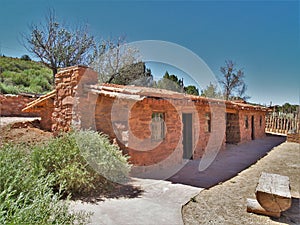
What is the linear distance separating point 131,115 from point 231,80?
2308 cm

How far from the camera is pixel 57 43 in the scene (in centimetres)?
1581

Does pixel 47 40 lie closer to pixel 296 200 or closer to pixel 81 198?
pixel 81 198

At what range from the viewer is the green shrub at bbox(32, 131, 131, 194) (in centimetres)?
494

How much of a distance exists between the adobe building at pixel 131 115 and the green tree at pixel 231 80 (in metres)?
18.1

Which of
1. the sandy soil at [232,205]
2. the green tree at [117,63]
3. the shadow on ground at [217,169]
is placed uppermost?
the green tree at [117,63]

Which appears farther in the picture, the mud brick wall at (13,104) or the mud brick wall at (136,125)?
the mud brick wall at (13,104)

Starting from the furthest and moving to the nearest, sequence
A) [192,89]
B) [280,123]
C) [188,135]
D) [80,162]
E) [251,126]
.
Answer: [192,89], [280,123], [251,126], [188,135], [80,162]

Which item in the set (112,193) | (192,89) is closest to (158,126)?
(112,193)

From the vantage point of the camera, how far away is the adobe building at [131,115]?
22.4 ft

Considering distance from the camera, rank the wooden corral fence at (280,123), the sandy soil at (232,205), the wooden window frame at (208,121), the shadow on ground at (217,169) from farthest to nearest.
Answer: the wooden corral fence at (280,123) < the wooden window frame at (208,121) < the shadow on ground at (217,169) < the sandy soil at (232,205)

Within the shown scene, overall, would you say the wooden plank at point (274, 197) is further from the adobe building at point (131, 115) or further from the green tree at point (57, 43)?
the green tree at point (57, 43)

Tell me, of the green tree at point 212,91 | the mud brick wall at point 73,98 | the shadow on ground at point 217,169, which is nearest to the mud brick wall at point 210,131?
the shadow on ground at point 217,169

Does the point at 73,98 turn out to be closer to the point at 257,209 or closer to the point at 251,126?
the point at 257,209

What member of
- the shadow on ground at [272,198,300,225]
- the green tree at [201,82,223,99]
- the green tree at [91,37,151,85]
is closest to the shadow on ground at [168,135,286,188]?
the shadow on ground at [272,198,300,225]
